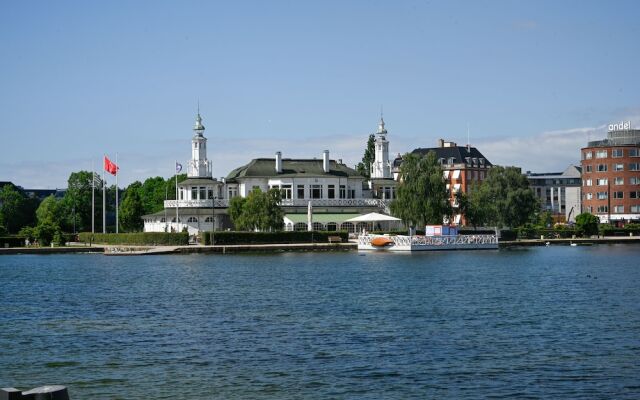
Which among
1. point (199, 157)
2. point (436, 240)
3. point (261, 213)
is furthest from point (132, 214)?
point (436, 240)

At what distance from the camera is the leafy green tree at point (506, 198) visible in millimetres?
124881

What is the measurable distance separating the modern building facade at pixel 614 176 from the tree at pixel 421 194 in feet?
171

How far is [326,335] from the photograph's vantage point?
3719 cm

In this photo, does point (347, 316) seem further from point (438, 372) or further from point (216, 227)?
point (216, 227)

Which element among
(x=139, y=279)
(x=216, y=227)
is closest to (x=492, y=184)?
(x=216, y=227)

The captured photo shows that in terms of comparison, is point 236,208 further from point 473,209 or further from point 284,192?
point 473,209

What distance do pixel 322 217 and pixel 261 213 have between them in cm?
1204

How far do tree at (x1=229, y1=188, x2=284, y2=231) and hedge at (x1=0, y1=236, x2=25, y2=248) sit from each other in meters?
25.4

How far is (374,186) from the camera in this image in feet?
428

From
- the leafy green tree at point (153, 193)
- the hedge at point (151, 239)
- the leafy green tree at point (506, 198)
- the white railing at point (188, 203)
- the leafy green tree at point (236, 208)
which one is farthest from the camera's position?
the leafy green tree at point (153, 193)

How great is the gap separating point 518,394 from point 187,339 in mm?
14613

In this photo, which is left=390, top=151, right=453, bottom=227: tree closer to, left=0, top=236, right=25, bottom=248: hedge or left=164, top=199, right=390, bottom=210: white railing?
left=164, top=199, right=390, bottom=210: white railing

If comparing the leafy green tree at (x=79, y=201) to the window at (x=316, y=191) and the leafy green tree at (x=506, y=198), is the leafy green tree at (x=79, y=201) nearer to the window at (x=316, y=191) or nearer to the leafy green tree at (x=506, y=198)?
the window at (x=316, y=191)

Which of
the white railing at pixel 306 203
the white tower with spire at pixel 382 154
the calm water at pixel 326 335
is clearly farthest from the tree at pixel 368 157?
the calm water at pixel 326 335
